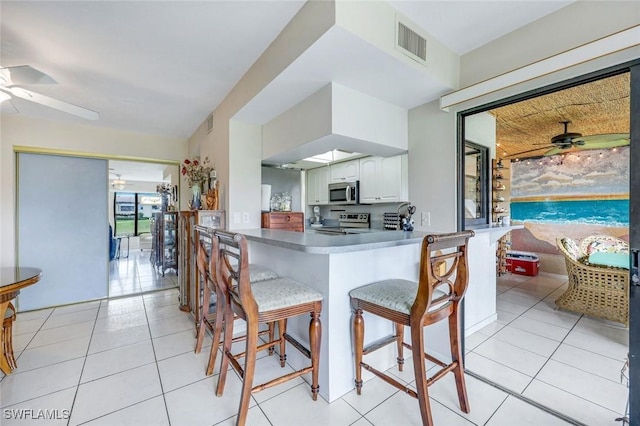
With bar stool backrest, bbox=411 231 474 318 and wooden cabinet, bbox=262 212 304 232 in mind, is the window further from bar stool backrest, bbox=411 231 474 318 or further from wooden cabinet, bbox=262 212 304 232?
bar stool backrest, bbox=411 231 474 318

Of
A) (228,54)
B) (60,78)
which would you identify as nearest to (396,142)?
(228,54)

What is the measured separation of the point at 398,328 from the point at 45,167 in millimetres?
4719

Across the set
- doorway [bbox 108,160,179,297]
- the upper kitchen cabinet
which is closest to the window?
doorway [bbox 108,160,179,297]

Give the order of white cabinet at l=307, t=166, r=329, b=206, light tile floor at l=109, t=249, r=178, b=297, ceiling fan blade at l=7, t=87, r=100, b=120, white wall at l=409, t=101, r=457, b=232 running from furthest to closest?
white cabinet at l=307, t=166, r=329, b=206 → light tile floor at l=109, t=249, r=178, b=297 → white wall at l=409, t=101, r=457, b=232 → ceiling fan blade at l=7, t=87, r=100, b=120

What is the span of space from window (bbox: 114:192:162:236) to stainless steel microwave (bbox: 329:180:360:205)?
476 cm

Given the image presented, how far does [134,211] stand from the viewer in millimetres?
6992

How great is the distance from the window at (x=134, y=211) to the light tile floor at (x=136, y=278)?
908 mm

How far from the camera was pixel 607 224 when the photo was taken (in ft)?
6.73

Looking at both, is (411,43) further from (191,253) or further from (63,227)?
(63,227)

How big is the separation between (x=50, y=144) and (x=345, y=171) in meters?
3.99

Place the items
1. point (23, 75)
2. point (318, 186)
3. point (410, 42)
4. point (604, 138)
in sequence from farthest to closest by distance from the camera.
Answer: point (318, 186) → point (604, 138) → point (410, 42) → point (23, 75)

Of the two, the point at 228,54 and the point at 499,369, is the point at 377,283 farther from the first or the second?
the point at 228,54

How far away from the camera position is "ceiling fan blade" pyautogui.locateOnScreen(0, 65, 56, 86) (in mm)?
1653

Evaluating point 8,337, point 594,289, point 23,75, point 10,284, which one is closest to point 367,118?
point 23,75
